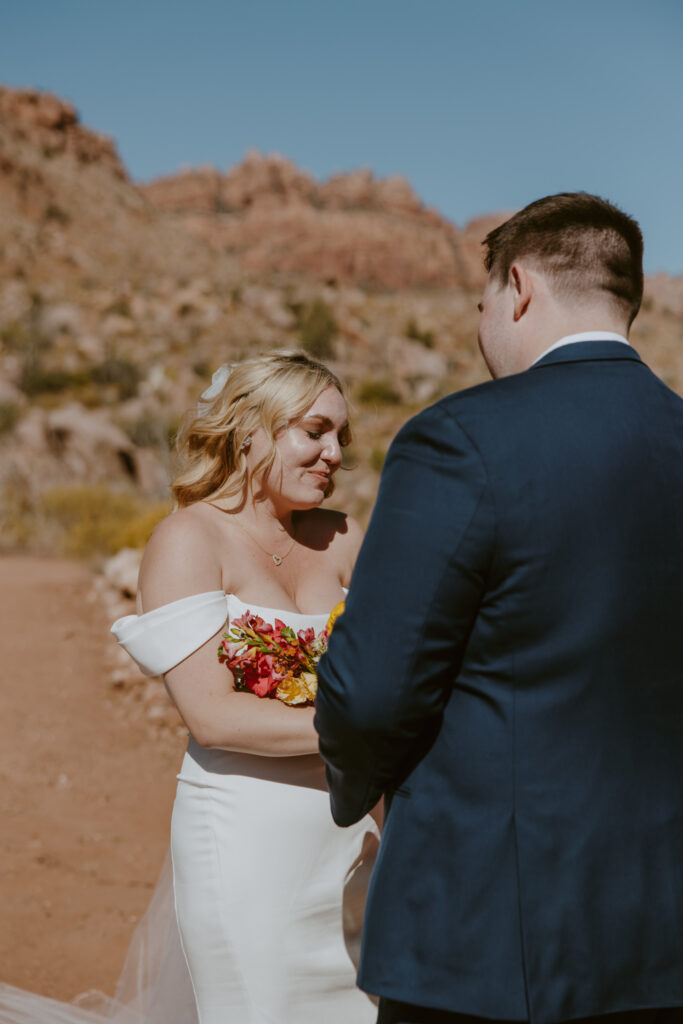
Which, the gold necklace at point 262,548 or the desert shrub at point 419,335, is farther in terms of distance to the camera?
the desert shrub at point 419,335

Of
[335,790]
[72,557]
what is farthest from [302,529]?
[72,557]

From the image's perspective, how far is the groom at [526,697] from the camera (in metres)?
1.53

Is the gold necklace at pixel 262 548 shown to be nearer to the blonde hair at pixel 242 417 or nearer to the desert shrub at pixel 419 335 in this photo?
the blonde hair at pixel 242 417

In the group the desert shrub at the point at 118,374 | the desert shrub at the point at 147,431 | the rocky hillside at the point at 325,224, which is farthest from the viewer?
the rocky hillside at the point at 325,224

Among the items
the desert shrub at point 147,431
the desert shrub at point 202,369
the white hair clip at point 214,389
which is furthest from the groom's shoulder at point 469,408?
the desert shrub at point 202,369

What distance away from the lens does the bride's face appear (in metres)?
2.89

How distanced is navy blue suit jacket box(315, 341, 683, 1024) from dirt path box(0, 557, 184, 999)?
12.3 ft

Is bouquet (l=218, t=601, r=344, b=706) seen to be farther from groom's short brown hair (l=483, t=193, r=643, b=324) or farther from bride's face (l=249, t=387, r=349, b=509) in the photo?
groom's short brown hair (l=483, t=193, r=643, b=324)

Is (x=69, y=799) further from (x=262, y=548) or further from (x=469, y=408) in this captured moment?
(x=469, y=408)

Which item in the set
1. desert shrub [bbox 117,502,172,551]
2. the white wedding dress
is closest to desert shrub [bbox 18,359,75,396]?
desert shrub [bbox 117,502,172,551]

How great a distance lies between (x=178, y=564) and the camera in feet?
8.52

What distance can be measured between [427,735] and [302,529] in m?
1.56

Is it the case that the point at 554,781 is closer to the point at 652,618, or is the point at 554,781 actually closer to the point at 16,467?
the point at 652,618

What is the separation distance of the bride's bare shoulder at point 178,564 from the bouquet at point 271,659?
0.53ft
